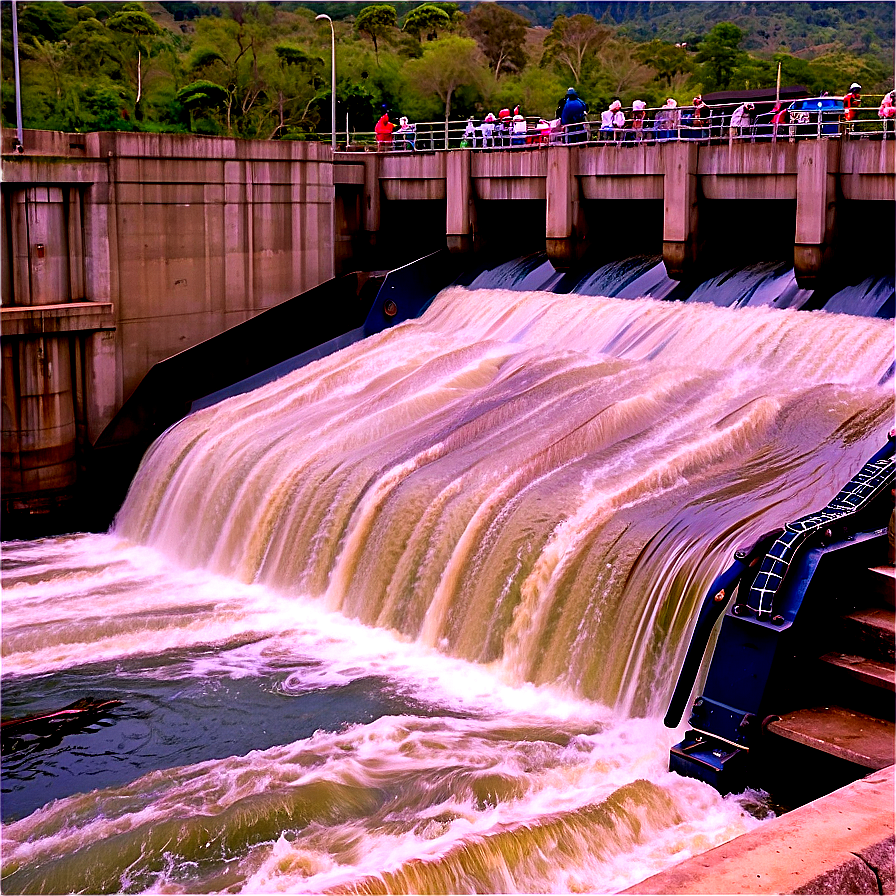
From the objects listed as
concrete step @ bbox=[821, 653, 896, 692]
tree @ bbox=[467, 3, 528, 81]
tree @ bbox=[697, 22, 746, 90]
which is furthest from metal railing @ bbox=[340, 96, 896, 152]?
tree @ bbox=[467, 3, 528, 81]

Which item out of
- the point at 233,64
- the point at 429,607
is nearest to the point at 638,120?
the point at 429,607

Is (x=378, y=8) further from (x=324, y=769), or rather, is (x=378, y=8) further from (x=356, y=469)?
(x=324, y=769)

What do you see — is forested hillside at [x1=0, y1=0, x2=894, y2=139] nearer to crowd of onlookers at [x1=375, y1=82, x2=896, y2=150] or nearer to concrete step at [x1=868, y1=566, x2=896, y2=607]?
crowd of onlookers at [x1=375, y1=82, x2=896, y2=150]

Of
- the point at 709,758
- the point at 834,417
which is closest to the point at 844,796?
the point at 709,758

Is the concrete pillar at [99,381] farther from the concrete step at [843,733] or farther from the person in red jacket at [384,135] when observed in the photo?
the concrete step at [843,733]

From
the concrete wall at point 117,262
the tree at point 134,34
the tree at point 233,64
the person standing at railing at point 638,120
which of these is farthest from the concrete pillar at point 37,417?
the tree at point 134,34

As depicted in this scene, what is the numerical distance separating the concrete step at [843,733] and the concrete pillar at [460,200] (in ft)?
51.3

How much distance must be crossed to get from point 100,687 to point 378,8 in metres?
59.6

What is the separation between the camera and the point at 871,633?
35.7 ft

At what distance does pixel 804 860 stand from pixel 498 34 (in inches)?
2861

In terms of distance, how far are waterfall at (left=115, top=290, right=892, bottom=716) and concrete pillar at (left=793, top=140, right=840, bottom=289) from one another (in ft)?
3.34

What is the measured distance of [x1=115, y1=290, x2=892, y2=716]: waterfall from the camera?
42.7ft

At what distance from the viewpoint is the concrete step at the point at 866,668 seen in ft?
34.2

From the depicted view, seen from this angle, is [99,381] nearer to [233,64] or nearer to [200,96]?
[200,96]
